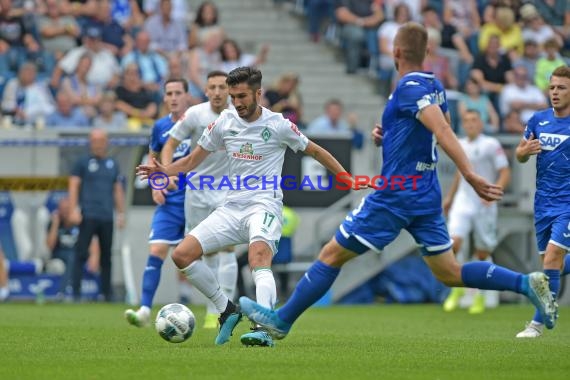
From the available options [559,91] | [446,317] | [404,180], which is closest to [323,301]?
[446,317]

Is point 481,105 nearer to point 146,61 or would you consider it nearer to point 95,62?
point 146,61

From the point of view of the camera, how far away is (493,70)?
80.1 feet

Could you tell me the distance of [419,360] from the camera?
9.38 meters

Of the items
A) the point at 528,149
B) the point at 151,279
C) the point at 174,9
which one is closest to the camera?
the point at 528,149

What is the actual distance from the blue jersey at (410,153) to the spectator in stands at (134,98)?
12.5 meters

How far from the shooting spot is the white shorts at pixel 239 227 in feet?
34.2

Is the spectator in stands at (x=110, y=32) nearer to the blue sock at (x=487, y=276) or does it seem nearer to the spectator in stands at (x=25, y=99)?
the spectator in stands at (x=25, y=99)

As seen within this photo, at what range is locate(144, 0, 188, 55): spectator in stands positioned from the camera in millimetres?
24156

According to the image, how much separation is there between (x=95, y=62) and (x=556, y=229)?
12.8 meters

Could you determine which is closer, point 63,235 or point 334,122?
point 63,235

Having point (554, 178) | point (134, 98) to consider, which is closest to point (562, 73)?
point (554, 178)

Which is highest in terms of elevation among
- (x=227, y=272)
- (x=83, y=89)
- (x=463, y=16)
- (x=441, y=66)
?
(x=463, y=16)

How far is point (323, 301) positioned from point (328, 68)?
7280 mm

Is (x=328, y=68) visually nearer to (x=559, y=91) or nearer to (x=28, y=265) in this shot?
(x=28, y=265)
